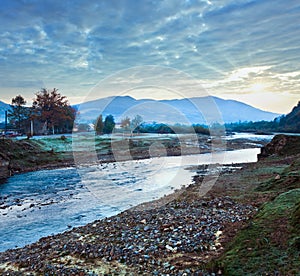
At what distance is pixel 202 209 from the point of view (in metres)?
13.1

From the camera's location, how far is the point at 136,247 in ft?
30.0

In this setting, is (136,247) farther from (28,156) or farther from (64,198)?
(28,156)

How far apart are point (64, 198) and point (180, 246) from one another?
14122 mm

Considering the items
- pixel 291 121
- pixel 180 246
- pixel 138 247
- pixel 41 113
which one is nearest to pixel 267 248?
pixel 180 246

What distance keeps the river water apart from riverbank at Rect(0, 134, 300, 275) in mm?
2534

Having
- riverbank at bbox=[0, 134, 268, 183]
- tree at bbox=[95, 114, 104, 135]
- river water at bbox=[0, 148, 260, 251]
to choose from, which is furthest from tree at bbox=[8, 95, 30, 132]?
river water at bbox=[0, 148, 260, 251]

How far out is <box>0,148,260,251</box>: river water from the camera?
46.2 ft

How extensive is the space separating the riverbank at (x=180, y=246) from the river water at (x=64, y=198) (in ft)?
8.31

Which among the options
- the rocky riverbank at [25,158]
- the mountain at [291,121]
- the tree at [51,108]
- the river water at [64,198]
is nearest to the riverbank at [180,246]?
the river water at [64,198]

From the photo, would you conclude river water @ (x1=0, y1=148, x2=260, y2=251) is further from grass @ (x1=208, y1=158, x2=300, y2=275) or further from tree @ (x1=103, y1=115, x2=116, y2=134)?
tree @ (x1=103, y1=115, x2=116, y2=134)

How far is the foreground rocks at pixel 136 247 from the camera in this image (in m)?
7.93

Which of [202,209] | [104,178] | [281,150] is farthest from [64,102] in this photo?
[202,209]

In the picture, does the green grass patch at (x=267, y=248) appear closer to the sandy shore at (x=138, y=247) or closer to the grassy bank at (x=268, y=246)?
the grassy bank at (x=268, y=246)

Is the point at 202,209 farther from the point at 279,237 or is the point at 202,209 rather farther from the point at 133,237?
the point at 279,237
